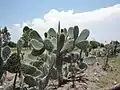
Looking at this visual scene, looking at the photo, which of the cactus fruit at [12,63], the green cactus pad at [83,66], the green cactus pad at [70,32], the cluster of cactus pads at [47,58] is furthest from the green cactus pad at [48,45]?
the cactus fruit at [12,63]

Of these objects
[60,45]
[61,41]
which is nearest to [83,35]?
[60,45]

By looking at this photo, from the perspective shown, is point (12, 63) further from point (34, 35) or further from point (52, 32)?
point (52, 32)

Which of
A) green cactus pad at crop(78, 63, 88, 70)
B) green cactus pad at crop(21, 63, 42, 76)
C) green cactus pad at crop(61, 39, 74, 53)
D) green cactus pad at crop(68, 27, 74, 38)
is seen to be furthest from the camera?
green cactus pad at crop(78, 63, 88, 70)

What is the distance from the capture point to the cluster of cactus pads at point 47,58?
4590 millimetres

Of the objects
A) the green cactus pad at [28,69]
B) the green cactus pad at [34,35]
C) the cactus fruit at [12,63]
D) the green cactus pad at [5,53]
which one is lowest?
the green cactus pad at [28,69]

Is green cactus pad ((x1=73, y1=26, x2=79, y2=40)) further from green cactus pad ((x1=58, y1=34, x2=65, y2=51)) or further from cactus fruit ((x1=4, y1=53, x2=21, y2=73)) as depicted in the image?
cactus fruit ((x1=4, y1=53, x2=21, y2=73))

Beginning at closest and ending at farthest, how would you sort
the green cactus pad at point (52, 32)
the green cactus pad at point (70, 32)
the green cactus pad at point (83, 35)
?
the green cactus pad at point (52, 32), the green cactus pad at point (70, 32), the green cactus pad at point (83, 35)

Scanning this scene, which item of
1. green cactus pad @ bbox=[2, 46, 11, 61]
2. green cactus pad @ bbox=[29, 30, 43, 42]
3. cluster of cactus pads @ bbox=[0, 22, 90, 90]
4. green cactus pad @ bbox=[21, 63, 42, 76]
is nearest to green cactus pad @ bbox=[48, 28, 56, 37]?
cluster of cactus pads @ bbox=[0, 22, 90, 90]

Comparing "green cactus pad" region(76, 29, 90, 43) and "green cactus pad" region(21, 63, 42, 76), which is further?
"green cactus pad" region(76, 29, 90, 43)

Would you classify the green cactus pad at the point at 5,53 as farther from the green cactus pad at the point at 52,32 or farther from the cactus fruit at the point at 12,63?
the green cactus pad at the point at 52,32

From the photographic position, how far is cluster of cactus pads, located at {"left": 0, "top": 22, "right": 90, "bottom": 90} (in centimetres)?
459

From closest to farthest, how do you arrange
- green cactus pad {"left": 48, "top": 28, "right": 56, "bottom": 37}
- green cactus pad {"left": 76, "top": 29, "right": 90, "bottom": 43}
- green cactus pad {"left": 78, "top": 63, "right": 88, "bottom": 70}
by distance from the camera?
1. green cactus pad {"left": 48, "top": 28, "right": 56, "bottom": 37}
2. green cactus pad {"left": 76, "top": 29, "right": 90, "bottom": 43}
3. green cactus pad {"left": 78, "top": 63, "right": 88, "bottom": 70}

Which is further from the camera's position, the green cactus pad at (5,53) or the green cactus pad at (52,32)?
the green cactus pad at (52,32)

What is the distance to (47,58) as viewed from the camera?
250 inches
